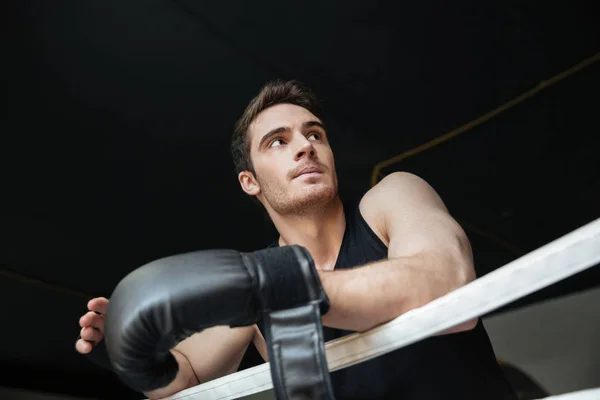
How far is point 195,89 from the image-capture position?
2410 millimetres

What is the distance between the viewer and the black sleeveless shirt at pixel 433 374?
3.84ft

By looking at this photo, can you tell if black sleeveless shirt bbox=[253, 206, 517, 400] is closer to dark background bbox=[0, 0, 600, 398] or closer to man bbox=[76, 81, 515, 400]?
man bbox=[76, 81, 515, 400]

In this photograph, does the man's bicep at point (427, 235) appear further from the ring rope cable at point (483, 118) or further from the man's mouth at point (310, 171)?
the ring rope cable at point (483, 118)

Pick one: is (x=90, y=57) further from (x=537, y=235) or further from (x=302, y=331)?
(x=537, y=235)

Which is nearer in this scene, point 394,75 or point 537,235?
point 394,75

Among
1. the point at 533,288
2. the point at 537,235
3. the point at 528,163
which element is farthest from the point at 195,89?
the point at 537,235

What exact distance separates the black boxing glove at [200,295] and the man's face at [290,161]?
A: 72 centimetres

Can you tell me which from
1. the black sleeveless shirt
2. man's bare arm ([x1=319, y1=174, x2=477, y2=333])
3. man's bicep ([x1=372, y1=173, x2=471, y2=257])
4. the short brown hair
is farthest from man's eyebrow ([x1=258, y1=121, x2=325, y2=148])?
the black sleeveless shirt

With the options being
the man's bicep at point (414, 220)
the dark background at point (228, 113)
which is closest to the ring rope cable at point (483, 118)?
the dark background at point (228, 113)

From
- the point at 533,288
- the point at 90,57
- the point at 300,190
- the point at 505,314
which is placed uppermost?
the point at 90,57

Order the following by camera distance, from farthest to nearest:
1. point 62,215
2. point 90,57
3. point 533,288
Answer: point 62,215 → point 90,57 → point 533,288

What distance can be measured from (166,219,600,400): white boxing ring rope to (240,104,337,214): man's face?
671 mm

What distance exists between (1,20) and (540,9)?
76.4 inches

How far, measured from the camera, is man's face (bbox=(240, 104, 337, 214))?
1.54 metres
